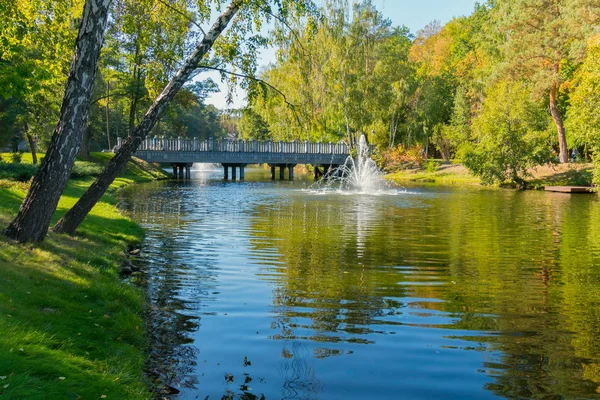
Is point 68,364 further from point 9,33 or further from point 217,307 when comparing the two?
point 9,33

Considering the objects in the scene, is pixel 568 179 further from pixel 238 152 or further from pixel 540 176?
pixel 238 152

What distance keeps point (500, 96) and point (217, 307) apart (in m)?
41.8

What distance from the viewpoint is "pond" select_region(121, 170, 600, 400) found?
622cm

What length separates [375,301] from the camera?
31.1 feet

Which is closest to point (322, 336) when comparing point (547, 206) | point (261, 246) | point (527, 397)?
point (527, 397)

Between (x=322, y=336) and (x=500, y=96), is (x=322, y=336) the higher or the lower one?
the lower one

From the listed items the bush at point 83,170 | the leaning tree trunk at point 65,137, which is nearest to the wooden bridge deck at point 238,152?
the bush at point 83,170

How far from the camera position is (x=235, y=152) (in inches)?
2194

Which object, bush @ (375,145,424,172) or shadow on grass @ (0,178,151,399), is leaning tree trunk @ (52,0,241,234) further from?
bush @ (375,145,424,172)

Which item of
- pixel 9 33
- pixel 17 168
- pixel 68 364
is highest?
pixel 9 33

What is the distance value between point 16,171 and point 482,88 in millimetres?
50336

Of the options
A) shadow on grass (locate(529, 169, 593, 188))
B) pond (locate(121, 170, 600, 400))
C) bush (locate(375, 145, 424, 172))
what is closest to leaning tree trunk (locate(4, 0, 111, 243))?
pond (locate(121, 170, 600, 400))

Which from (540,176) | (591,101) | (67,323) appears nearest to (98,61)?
(67,323)

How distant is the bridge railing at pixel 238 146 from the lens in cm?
5197
